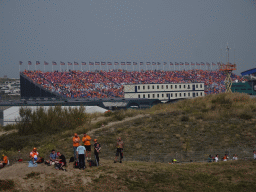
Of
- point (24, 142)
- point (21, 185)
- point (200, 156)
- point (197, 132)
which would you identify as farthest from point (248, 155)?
point (24, 142)

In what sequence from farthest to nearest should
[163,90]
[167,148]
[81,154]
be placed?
[163,90], [167,148], [81,154]

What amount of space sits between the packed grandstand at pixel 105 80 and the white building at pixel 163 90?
416 centimetres

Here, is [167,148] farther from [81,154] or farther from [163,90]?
[163,90]

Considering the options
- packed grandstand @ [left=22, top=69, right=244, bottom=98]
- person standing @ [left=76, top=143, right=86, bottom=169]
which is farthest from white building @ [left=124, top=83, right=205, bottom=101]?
person standing @ [left=76, top=143, right=86, bottom=169]

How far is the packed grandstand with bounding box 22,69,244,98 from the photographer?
8644 centimetres

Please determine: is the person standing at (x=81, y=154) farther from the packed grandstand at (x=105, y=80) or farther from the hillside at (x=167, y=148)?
the packed grandstand at (x=105, y=80)

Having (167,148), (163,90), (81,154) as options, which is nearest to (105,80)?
(163,90)

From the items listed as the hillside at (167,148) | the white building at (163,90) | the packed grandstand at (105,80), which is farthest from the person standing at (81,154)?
the white building at (163,90)

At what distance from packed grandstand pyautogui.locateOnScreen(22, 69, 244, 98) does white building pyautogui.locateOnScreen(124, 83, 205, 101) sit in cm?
416

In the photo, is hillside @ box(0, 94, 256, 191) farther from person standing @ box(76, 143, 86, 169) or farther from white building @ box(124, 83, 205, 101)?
white building @ box(124, 83, 205, 101)

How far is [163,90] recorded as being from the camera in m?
87.4

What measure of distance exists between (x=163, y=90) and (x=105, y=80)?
70.6 feet

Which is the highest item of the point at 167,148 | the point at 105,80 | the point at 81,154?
the point at 105,80

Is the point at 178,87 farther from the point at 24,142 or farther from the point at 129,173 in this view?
the point at 129,173
